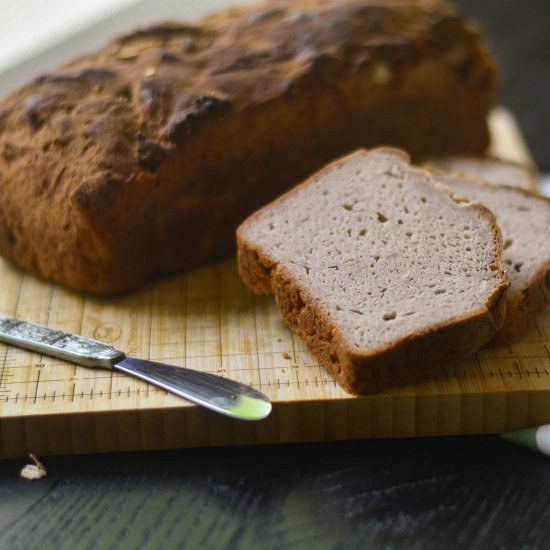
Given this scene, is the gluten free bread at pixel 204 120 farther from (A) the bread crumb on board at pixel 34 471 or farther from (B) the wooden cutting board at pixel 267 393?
(A) the bread crumb on board at pixel 34 471

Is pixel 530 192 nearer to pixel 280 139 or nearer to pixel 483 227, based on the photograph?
pixel 483 227

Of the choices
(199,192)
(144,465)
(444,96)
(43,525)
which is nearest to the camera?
(43,525)

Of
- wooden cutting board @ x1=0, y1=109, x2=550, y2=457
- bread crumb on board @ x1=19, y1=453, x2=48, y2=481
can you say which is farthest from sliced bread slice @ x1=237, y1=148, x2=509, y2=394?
bread crumb on board @ x1=19, y1=453, x2=48, y2=481

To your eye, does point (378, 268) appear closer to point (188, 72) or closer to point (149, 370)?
point (149, 370)

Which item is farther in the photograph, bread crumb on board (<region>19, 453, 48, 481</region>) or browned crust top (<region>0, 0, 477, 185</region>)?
browned crust top (<region>0, 0, 477, 185</region>)

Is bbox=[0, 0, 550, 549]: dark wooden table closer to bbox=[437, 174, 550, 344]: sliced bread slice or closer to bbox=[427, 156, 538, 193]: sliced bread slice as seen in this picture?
bbox=[437, 174, 550, 344]: sliced bread slice

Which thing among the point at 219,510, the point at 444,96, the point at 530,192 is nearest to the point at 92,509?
the point at 219,510
